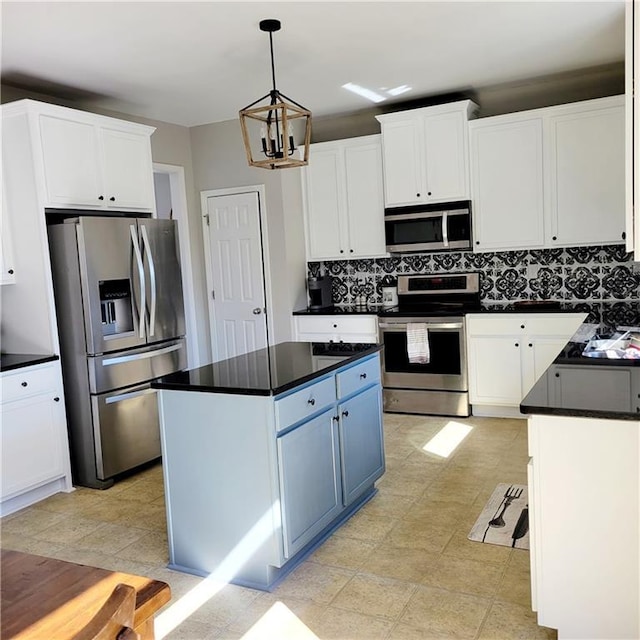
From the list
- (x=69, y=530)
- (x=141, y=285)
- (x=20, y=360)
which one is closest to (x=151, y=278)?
(x=141, y=285)

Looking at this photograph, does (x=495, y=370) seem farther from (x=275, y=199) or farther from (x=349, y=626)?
(x=349, y=626)

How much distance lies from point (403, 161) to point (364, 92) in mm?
658

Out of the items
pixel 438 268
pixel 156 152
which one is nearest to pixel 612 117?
pixel 438 268

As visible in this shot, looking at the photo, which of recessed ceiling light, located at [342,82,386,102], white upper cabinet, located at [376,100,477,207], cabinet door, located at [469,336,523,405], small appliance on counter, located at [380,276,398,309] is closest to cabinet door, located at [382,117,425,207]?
white upper cabinet, located at [376,100,477,207]

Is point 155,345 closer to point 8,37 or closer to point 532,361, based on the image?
point 8,37

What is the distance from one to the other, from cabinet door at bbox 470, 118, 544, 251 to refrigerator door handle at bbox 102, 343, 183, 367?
8.58 feet

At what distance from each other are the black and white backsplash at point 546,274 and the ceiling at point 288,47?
4.69 feet

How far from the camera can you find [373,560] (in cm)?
284

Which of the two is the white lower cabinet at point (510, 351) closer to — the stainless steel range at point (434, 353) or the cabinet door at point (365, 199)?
the stainless steel range at point (434, 353)

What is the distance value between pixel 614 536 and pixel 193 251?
4777 mm

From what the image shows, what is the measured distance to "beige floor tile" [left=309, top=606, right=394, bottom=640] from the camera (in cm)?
229

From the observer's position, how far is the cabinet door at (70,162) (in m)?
3.81

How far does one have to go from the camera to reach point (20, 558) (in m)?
1.32

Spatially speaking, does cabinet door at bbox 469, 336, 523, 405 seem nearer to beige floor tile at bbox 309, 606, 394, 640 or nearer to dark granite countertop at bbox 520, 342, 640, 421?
dark granite countertop at bbox 520, 342, 640, 421
